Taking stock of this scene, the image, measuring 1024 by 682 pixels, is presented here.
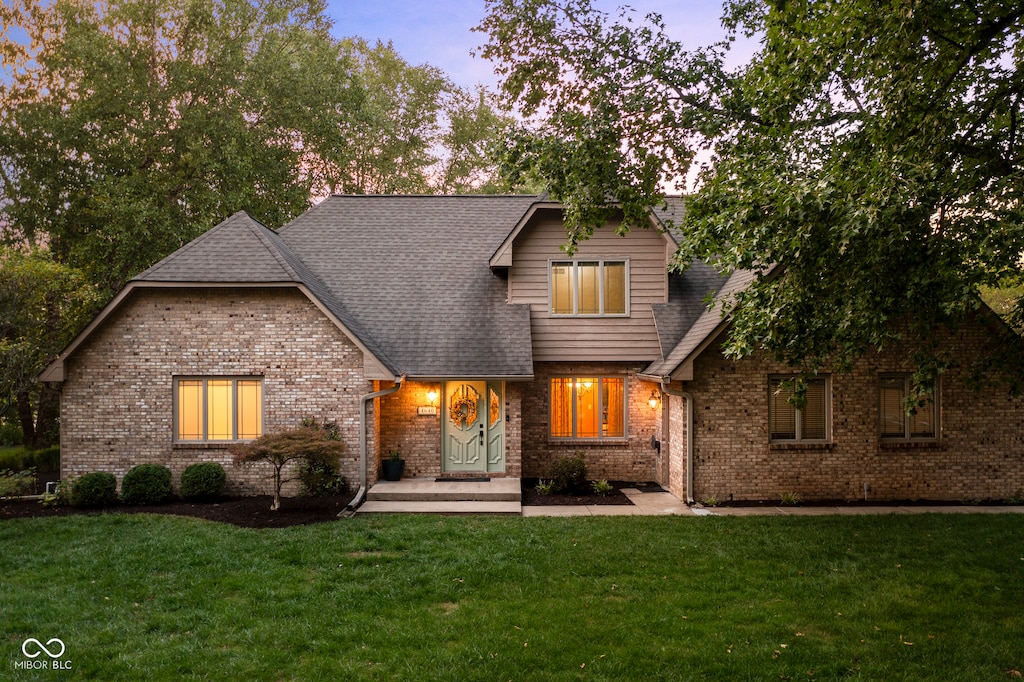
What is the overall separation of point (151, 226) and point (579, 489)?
15799mm

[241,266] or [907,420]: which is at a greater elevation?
[241,266]

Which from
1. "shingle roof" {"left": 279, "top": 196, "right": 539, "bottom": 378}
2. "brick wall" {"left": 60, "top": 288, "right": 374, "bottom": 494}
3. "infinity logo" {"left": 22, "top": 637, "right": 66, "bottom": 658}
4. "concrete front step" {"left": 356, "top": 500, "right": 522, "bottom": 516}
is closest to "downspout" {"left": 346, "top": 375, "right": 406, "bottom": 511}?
"brick wall" {"left": 60, "top": 288, "right": 374, "bottom": 494}

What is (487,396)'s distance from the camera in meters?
13.3

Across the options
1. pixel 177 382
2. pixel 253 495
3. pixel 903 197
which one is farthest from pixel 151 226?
pixel 903 197

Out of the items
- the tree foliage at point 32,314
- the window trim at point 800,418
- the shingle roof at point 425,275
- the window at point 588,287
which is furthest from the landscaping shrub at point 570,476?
the tree foliage at point 32,314

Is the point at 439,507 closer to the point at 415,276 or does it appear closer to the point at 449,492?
the point at 449,492

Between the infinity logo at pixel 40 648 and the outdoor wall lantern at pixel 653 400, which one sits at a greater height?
the outdoor wall lantern at pixel 653 400

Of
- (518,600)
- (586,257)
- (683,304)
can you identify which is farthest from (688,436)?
(518,600)

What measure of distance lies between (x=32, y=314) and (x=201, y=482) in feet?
17.2

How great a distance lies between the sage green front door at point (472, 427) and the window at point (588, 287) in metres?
2.59

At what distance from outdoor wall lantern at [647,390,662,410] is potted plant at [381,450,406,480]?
5757mm

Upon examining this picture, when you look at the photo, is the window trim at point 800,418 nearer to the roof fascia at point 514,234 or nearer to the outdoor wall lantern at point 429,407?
the roof fascia at point 514,234

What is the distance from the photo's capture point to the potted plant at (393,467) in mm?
12688

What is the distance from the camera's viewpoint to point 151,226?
18.7 meters
